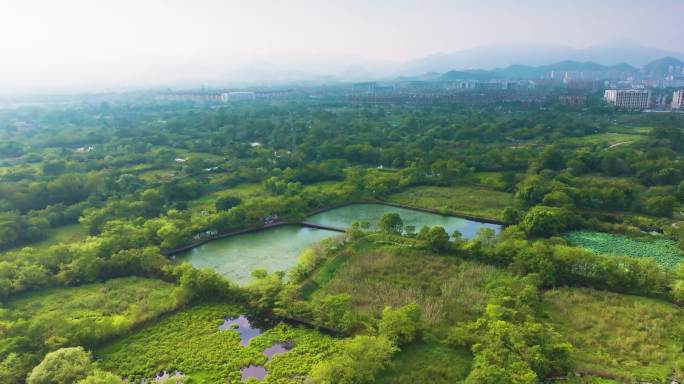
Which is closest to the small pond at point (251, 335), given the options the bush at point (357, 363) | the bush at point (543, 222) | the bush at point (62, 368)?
the bush at point (357, 363)

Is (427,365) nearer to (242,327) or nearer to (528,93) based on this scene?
(242,327)

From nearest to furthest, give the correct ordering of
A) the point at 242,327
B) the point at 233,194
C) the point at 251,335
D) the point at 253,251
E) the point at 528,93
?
Result: the point at 251,335 → the point at 242,327 → the point at 253,251 → the point at 233,194 → the point at 528,93

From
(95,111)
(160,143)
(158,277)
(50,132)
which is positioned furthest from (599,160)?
(95,111)

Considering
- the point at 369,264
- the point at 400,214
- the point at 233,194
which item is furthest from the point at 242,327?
the point at 233,194

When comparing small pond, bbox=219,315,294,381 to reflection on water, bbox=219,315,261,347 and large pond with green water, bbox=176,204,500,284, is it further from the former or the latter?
large pond with green water, bbox=176,204,500,284

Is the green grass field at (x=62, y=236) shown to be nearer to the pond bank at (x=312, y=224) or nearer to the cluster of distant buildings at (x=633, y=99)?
the pond bank at (x=312, y=224)

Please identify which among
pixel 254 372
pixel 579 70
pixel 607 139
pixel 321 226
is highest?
pixel 579 70

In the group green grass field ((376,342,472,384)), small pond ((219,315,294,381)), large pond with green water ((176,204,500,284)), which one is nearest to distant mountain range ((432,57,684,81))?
large pond with green water ((176,204,500,284))
